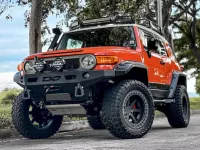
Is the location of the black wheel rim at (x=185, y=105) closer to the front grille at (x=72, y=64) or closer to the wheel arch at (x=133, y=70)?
the wheel arch at (x=133, y=70)

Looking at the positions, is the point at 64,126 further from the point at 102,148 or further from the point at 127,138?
the point at 102,148

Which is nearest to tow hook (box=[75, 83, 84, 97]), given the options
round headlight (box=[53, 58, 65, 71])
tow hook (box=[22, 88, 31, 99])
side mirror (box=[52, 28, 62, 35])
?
round headlight (box=[53, 58, 65, 71])

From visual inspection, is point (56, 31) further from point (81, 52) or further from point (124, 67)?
point (124, 67)

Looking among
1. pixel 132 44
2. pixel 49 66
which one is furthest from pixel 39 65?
pixel 132 44

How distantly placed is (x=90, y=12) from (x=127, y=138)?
845 centimetres

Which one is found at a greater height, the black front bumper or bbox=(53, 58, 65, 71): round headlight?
bbox=(53, 58, 65, 71): round headlight

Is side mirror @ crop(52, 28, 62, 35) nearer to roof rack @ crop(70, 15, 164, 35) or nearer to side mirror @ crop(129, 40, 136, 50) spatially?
roof rack @ crop(70, 15, 164, 35)

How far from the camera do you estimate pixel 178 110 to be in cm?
1012

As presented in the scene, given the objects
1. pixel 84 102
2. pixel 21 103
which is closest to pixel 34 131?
pixel 21 103

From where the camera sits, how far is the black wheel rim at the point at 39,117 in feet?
29.0

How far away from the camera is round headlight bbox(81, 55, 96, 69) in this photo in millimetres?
7575

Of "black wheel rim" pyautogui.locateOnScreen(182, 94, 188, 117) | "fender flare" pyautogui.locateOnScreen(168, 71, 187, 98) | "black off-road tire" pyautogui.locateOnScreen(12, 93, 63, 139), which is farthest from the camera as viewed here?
"black wheel rim" pyautogui.locateOnScreen(182, 94, 188, 117)

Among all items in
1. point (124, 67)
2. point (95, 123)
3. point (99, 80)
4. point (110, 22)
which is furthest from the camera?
point (95, 123)

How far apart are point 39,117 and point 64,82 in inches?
63.9
